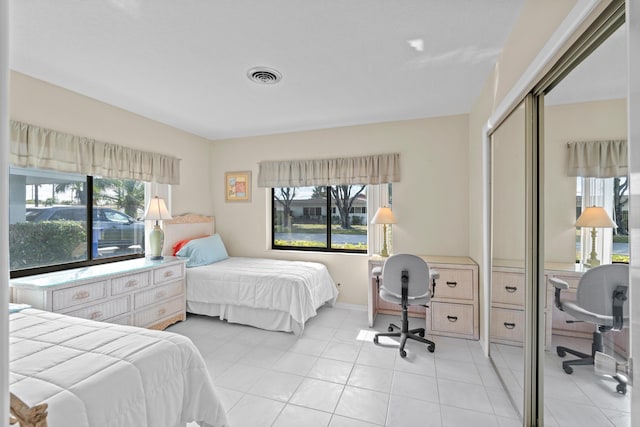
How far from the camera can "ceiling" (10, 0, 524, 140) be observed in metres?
1.75

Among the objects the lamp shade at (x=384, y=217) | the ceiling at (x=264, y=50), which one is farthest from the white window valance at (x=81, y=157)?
the lamp shade at (x=384, y=217)

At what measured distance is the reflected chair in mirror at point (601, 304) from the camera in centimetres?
97

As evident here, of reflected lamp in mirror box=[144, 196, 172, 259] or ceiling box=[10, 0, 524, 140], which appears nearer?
ceiling box=[10, 0, 524, 140]

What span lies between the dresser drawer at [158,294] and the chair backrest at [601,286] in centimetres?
341

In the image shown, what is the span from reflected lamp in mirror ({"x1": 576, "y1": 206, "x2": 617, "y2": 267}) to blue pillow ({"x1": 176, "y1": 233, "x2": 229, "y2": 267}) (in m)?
3.73

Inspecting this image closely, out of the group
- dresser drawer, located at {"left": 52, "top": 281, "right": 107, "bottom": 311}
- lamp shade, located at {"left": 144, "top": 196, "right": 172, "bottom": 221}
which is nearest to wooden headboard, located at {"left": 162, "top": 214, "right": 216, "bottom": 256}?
lamp shade, located at {"left": 144, "top": 196, "right": 172, "bottom": 221}

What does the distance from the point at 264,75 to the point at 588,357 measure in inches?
106

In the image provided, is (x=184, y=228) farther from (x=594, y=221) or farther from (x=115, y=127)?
(x=594, y=221)

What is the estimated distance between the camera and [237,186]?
456 cm

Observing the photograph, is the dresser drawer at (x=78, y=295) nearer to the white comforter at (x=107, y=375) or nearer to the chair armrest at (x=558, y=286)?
the white comforter at (x=107, y=375)

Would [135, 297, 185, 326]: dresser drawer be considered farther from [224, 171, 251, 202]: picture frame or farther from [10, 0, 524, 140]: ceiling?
[10, 0, 524, 140]: ceiling

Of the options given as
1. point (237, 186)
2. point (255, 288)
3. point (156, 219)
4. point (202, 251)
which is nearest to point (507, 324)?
point (255, 288)

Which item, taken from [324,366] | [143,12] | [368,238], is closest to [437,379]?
[324,366]

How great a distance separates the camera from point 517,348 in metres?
1.99
